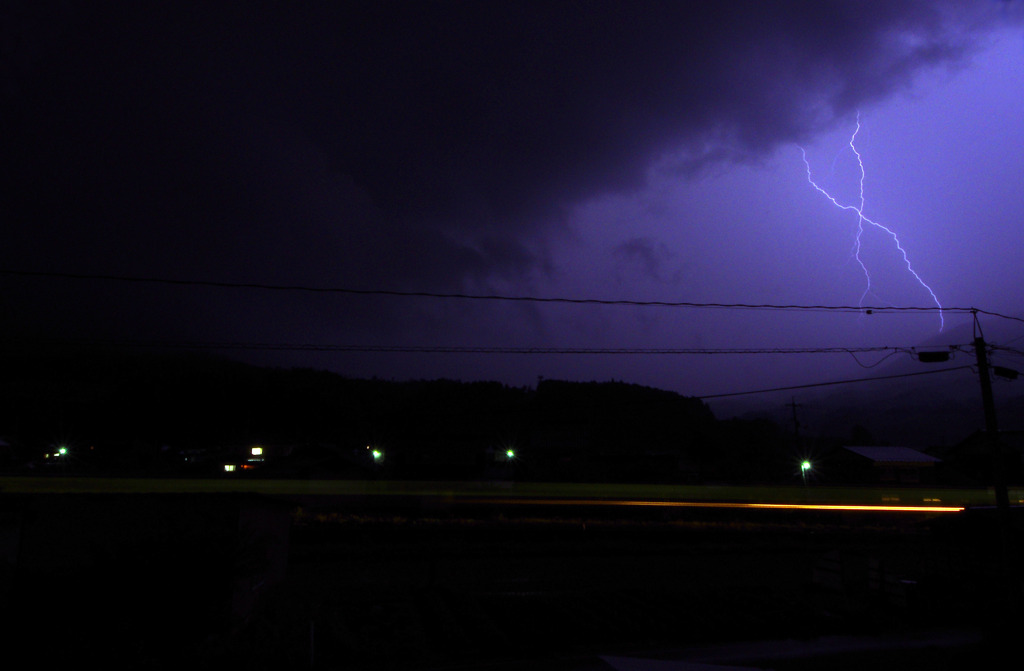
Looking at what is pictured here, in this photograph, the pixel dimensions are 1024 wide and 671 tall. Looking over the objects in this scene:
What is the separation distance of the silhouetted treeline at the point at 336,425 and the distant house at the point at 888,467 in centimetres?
882

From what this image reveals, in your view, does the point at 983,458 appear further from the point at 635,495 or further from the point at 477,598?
the point at 477,598

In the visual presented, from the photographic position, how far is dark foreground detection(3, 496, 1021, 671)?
7137mm

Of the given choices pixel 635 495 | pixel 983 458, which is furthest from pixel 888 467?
pixel 635 495

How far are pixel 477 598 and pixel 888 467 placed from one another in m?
38.7

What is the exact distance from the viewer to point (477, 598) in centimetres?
1375

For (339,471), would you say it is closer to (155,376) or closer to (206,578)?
(155,376)

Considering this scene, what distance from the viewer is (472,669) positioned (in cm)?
941

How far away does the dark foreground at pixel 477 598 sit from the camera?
7.14m

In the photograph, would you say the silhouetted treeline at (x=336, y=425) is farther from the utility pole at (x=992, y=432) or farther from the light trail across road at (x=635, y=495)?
the utility pole at (x=992, y=432)

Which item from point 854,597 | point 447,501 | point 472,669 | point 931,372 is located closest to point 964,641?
point 854,597

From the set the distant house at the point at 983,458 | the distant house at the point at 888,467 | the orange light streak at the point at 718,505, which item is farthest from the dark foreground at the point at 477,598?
the distant house at the point at 983,458

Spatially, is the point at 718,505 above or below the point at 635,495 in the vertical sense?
below

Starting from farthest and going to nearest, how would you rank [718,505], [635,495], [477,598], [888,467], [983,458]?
[983,458] → [888,467] → [635,495] → [718,505] → [477,598]

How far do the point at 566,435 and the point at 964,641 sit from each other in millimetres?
43592
